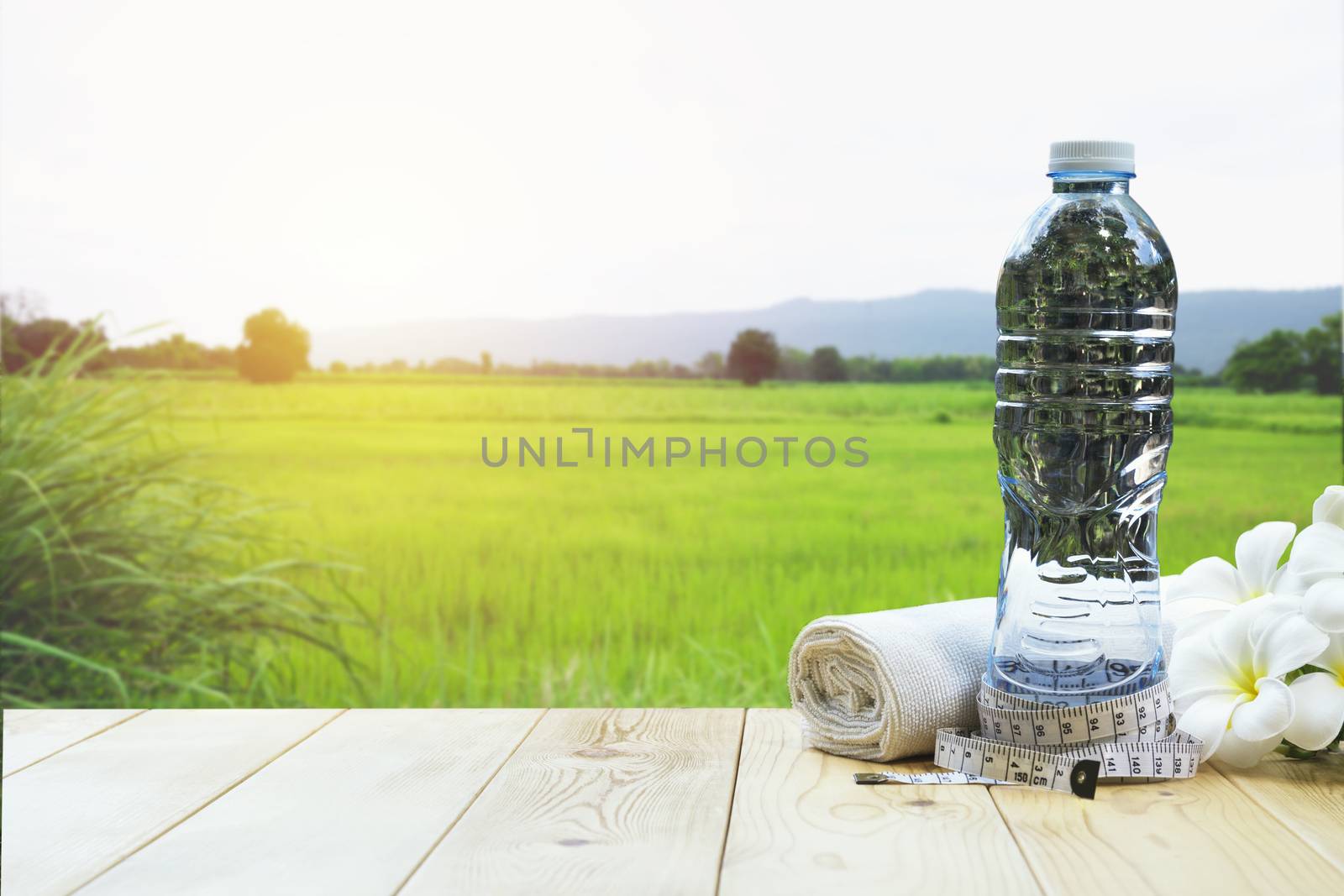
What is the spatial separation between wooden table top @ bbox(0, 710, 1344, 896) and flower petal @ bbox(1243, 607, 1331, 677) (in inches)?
4.9

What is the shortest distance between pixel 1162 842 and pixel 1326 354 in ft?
7.45

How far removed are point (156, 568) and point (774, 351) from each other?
4.77ft

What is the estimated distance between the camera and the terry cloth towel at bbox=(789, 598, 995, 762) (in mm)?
1290

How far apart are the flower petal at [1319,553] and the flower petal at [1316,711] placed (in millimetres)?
111

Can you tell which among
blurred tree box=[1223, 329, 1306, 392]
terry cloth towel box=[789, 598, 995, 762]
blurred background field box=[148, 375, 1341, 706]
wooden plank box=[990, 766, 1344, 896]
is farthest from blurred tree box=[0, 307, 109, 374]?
blurred tree box=[1223, 329, 1306, 392]

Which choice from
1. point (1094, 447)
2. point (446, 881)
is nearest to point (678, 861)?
point (446, 881)

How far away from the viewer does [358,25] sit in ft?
8.66

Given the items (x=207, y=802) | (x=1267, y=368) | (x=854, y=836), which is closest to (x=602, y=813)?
(x=854, y=836)

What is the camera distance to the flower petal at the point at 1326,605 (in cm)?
125

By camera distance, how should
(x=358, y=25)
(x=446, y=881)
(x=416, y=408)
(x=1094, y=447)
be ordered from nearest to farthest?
(x=446, y=881) < (x=1094, y=447) < (x=358, y=25) < (x=416, y=408)

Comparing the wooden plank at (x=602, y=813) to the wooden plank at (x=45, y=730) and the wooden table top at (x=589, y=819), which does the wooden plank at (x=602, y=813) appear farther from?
the wooden plank at (x=45, y=730)

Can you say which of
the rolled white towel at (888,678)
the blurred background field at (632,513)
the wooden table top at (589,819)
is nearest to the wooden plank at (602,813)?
the wooden table top at (589,819)

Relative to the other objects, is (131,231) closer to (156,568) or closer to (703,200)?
(156,568)

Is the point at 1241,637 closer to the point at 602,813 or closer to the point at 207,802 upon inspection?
the point at 602,813
